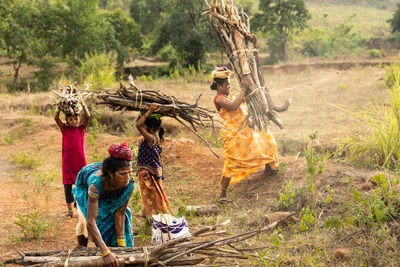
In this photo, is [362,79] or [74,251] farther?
[362,79]

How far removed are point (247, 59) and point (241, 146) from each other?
97 cm

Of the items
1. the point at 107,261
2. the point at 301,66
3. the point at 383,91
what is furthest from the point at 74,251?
the point at 301,66

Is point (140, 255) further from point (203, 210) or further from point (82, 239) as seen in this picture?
point (203, 210)

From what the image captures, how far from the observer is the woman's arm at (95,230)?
316cm

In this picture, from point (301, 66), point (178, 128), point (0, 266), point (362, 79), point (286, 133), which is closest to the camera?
point (0, 266)

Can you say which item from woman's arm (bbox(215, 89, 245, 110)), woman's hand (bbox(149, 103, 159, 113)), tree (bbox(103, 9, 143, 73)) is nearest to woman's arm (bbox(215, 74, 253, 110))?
woman's arm (bbox(215, 89, 245, 110))

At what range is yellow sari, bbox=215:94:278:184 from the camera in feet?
18.1

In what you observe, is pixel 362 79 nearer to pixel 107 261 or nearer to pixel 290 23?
pixel 290 23

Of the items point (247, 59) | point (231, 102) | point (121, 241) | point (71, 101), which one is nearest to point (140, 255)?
point (121, 241)

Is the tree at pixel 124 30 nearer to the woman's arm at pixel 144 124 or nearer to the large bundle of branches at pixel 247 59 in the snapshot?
the large bundle of branches at pixel 247 59

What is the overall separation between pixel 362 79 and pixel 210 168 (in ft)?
29.5

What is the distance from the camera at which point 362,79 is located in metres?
14.3

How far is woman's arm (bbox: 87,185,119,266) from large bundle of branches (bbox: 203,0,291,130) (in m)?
2.48

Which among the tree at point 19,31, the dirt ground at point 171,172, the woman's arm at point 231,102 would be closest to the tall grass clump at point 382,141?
the dirt ground at point 171,172
